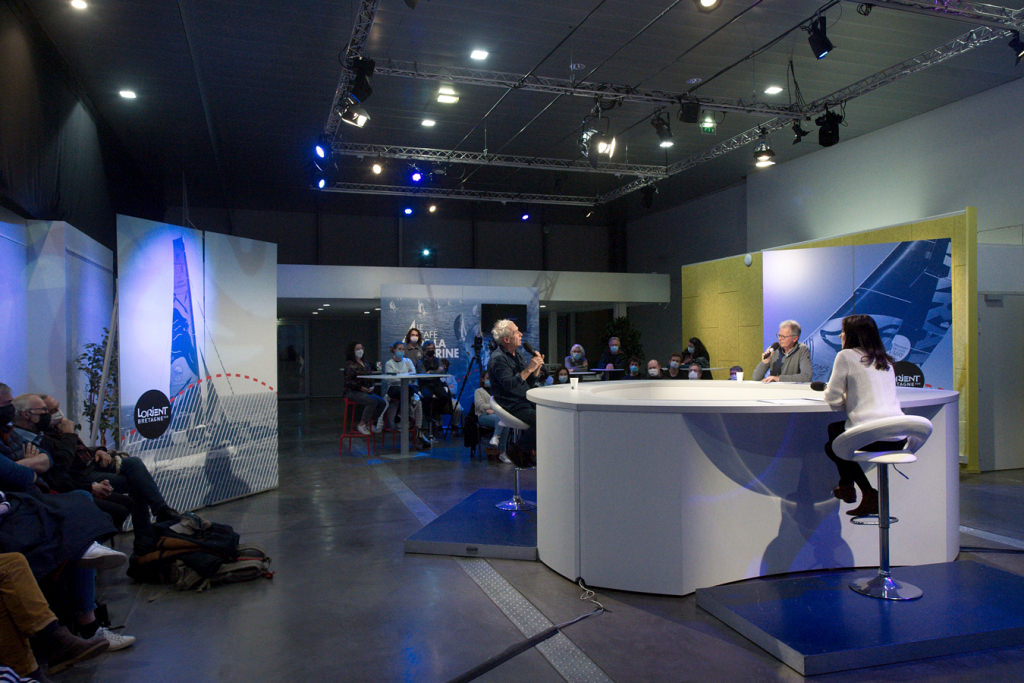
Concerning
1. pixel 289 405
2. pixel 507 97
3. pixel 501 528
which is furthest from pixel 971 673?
pixel 289 405

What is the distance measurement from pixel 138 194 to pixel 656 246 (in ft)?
34.9

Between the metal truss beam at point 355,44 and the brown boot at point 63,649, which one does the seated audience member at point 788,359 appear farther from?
the brown boot at point 63,649

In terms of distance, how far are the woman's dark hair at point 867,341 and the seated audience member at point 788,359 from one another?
2.07m

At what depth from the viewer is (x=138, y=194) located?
1080cm

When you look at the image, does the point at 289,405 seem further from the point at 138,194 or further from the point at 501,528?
the point at 501,528

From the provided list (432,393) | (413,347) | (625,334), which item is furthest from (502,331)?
(625,334)

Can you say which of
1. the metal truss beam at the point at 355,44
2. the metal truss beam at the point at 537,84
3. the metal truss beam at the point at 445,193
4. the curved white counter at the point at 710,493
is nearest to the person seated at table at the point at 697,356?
the metal truss beam at the point at 537,84

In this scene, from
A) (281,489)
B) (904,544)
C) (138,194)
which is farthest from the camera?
(138,194)

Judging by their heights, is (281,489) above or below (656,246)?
below

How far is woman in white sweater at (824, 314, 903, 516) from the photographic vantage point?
3.06 meters

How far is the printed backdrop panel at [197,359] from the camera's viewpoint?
480 cm

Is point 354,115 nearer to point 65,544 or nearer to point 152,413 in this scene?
point 152,413

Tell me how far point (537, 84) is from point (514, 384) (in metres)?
4.19

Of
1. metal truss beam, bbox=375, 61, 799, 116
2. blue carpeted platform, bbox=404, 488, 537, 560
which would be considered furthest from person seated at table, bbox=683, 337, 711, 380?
blue carpeted platform, bbox=404, 488, 537, 560
